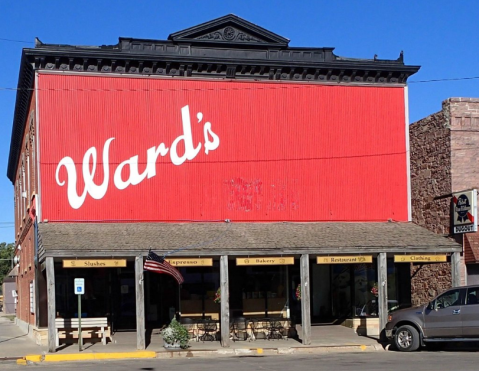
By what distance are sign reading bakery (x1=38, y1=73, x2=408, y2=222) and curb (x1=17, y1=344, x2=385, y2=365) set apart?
18.8 feet

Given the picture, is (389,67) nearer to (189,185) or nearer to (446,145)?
(446,145)

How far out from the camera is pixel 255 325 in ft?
84.5

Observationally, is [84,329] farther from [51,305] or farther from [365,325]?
[365,325]

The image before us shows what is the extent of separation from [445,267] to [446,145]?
4.57 m

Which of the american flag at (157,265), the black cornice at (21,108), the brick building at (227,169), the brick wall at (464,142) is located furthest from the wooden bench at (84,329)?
the brick wall at (464,142)

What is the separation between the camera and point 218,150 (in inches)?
1078

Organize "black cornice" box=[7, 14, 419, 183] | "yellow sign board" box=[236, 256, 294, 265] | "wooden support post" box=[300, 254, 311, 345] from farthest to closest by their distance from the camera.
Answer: "black cornice" box=[7, 14, 419, 183] → "wooden support post" box=[300, 254, 311, 345] → "yellow sign board" box=[236, 256, 294, 265]

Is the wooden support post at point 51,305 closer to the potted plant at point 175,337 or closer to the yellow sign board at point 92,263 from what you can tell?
the yellow sign board at point 92,263

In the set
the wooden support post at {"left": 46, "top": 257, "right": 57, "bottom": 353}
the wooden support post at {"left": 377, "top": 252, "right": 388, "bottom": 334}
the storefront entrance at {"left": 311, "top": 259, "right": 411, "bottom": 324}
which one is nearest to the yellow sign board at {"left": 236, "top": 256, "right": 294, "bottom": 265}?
the wooden support post at {"left": 377, "top": 252, "right": 388, "bottom": 334}

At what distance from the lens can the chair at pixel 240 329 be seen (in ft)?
82.8

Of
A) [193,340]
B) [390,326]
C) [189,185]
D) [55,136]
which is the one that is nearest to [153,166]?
[189,185]

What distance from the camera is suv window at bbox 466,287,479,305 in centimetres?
2097

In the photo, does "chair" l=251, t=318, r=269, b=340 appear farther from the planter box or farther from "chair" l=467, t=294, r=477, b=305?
"chair" l=467, t=294, r=477, b=305

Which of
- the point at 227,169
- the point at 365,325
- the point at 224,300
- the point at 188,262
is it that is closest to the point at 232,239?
the point at 188,262
